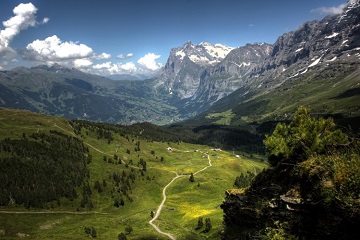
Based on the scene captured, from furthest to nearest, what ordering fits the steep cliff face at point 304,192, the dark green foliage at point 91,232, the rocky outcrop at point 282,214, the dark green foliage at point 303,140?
1. the dark green foliage at point 91,232
2. the dark green foliage at point 303,140
3. the rocky outcrop at point 282,214
4. the steep cliff face at point 304,192

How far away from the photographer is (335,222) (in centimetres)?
1580

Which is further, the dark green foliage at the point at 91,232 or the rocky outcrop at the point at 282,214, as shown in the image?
the dark green foliage at the point at 91,232

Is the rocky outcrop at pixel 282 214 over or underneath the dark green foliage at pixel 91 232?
over

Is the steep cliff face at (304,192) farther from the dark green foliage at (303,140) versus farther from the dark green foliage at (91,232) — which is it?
the dark green foliage at (91,232)

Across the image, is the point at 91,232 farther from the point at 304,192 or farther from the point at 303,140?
the point at 304,192

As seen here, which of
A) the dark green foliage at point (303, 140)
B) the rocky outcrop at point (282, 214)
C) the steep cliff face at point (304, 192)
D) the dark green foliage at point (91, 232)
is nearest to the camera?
the steep cliff face at point (304, 192)

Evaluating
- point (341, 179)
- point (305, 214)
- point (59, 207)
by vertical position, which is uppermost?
point (341, 179)

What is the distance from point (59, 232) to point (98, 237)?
28.5 m

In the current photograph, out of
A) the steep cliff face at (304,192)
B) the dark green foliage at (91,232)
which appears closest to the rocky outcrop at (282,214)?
the steep cliff face at (304,192)

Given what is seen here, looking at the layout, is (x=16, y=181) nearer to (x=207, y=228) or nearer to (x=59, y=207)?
(x=59, y=207)

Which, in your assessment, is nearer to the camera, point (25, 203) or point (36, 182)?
point (25, 203)

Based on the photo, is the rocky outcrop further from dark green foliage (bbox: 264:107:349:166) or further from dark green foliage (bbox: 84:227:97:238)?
dark green foliage (bbox: 84:227:97:238)

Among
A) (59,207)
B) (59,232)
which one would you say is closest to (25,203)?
(59,207)

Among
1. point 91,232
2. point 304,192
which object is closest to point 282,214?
point 304,192
